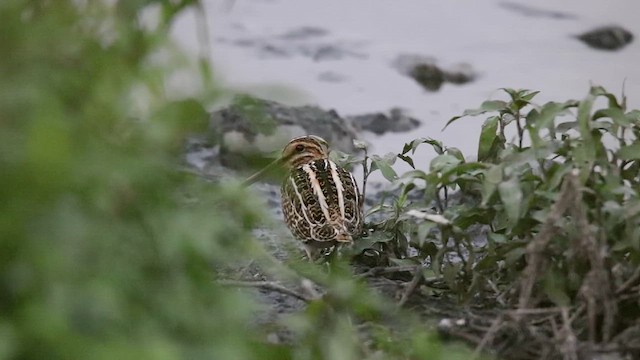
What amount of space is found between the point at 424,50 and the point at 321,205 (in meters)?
2.34

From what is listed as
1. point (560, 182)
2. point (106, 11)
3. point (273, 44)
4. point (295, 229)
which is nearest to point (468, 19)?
point (273, 44)

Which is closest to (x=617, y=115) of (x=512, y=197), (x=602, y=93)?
(x=602, y=93)

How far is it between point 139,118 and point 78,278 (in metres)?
0.18

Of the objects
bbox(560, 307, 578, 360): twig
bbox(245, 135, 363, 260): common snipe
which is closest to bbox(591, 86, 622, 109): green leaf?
bbox(560, 307, 578, 360): twig

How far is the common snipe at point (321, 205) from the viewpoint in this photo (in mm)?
2855

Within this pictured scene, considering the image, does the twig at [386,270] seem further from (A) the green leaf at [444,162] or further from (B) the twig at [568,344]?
(B) the twig at [568,344]

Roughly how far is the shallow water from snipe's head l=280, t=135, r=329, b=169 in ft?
2.24

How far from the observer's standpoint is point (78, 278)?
988mm

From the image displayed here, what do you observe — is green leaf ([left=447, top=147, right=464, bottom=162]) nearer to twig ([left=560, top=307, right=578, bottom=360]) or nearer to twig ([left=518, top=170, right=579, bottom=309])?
twig ([left=518, top=170, right=579, bottom=309])

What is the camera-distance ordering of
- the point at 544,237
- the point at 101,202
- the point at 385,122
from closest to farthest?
the point at 101,202 < the point at 544,237 < the point at 385,122

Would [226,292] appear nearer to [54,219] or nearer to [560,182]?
[54,219]

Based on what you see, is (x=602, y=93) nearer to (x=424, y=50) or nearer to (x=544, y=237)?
(x=544, y=237)

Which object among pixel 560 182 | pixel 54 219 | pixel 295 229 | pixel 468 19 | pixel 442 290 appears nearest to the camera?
pixel 54 219

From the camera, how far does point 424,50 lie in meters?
5.14
